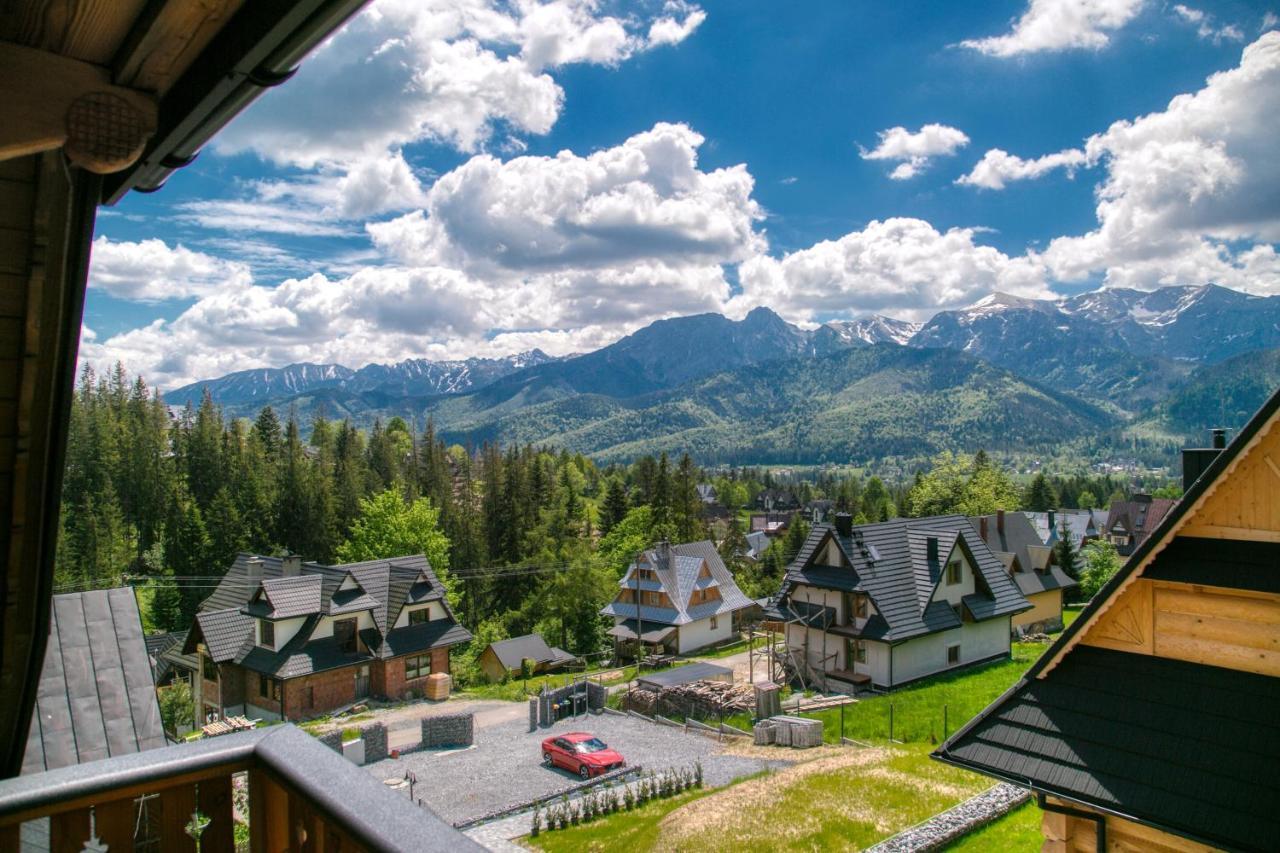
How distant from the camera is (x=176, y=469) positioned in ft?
214

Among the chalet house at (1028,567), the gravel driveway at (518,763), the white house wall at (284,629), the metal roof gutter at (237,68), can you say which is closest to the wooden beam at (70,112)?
the metal roof gutter at (237,68)

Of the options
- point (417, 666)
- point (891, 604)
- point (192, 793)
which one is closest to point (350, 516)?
point (417, 666)

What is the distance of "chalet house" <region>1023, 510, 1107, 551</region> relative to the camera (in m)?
58.7

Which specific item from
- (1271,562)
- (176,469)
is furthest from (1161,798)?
(176,469)

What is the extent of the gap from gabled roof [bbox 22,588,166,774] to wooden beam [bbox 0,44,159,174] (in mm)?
8993

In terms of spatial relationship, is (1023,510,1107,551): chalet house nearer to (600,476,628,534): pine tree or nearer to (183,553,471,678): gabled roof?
(600,476,628,534): pine tree

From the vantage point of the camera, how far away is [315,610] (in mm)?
32875

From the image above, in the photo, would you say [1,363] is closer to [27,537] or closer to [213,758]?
[27,537]

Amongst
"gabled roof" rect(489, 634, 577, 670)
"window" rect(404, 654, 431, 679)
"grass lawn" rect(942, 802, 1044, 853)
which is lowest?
"gabled roof" rect(489, 634, 577, 670)

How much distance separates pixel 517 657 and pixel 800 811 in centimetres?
2622

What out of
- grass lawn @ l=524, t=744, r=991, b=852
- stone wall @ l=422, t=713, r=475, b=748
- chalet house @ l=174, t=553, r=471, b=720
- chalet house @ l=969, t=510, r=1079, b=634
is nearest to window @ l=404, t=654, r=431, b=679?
chalet house @ l=174, t=553, r=471, b=720

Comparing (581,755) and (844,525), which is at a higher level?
(844,525)

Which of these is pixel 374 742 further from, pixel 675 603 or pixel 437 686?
pixel 675 603

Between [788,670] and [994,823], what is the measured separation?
18.0 metres
